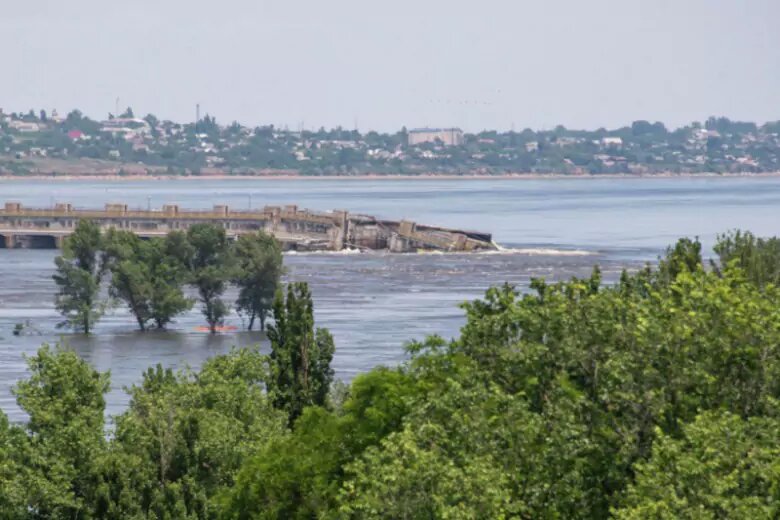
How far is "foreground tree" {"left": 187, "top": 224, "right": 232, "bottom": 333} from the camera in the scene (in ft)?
285

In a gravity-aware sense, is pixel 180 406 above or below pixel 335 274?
above

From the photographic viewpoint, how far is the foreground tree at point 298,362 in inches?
1651

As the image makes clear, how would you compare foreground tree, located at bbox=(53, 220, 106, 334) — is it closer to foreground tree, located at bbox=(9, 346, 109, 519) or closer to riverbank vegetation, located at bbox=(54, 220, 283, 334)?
riverbank vegetation, located at bbox=(54, 220, 283, 334)

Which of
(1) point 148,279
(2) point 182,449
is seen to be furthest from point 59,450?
(1) point 148,279

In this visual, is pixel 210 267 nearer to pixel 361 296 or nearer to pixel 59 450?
pixel 361 296

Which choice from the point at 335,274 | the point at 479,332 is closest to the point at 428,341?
the point at 479,332

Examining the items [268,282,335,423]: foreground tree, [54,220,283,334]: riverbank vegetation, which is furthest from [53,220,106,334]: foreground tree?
[268,282,335,423]: foreground tree

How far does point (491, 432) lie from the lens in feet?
91.4

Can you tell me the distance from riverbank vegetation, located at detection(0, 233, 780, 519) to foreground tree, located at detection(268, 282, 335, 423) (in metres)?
1.63

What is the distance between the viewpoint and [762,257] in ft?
164

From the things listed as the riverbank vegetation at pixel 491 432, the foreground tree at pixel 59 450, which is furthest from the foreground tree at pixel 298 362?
the foreground tree at pixel 59 450

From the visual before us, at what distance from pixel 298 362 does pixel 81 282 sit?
45119 millimetres

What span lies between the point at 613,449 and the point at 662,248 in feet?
382

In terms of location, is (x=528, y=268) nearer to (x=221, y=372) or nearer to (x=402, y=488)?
(x=221, y=372)
